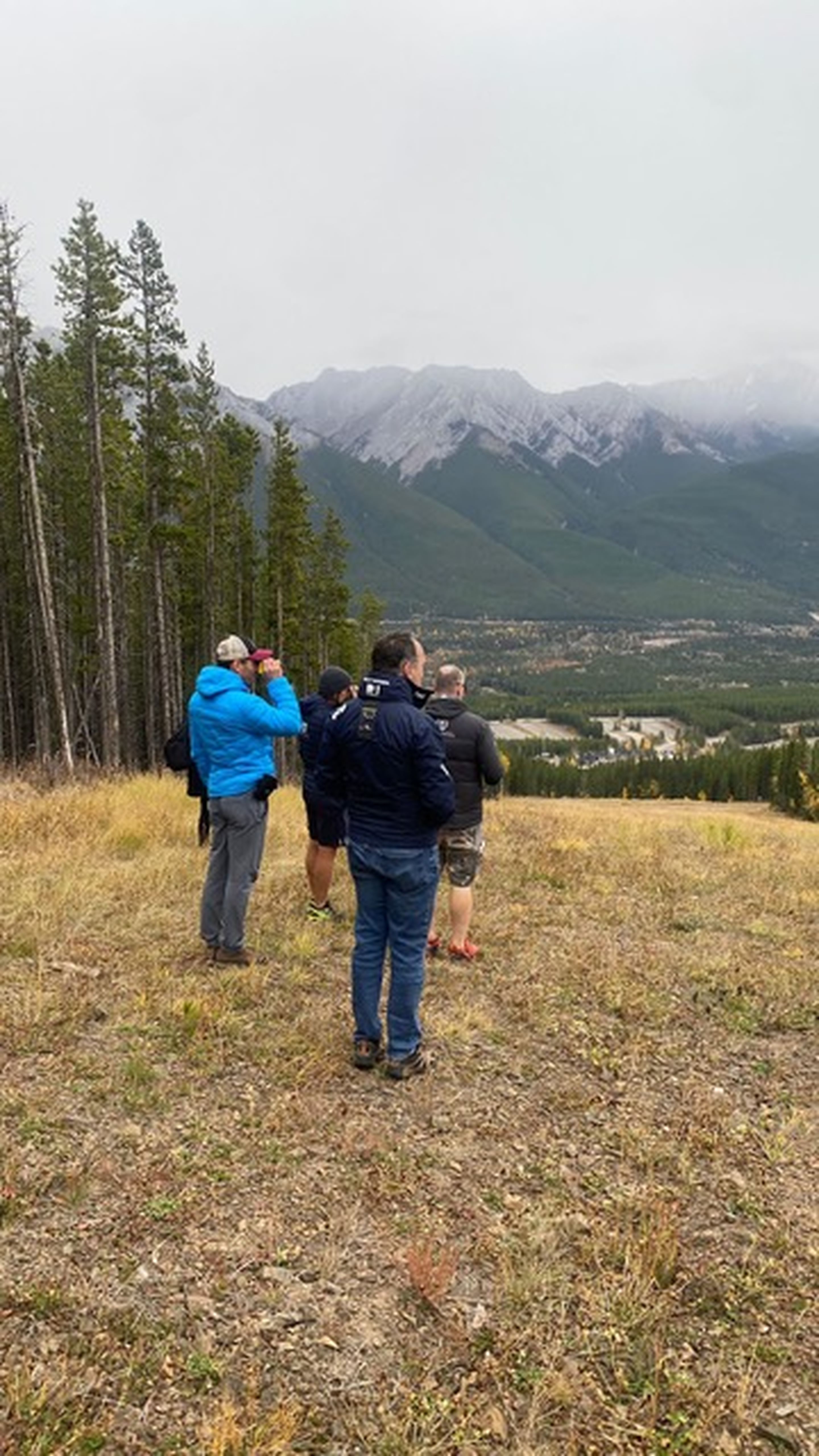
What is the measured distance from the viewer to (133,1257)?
3709 mm

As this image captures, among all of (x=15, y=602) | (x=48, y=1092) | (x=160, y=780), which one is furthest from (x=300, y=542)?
(x=48, y=1092)

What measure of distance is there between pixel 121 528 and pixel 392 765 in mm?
29841

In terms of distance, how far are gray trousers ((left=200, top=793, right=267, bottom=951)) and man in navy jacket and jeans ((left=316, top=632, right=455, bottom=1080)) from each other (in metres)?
1.35

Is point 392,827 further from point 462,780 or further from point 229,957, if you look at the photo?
point 229,957

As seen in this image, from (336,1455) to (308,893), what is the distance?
6823 millimetres

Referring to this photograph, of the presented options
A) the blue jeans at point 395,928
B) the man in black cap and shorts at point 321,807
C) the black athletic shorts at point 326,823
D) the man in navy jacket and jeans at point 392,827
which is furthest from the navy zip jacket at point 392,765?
the black athletic shorts at point 326,823

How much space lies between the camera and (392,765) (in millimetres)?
5402

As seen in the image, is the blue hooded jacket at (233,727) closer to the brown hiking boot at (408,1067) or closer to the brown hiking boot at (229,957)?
the brown hiking boot at (229,957)

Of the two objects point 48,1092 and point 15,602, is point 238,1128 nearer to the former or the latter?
point 48,1092

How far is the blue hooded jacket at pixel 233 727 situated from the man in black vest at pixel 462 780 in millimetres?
1460

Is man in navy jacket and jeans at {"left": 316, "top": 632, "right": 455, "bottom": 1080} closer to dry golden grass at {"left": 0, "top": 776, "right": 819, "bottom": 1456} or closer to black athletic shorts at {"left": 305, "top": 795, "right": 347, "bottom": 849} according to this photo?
dry golden grass at {"left": 0, "top": 776, "right": 819, "bottom": 1456}

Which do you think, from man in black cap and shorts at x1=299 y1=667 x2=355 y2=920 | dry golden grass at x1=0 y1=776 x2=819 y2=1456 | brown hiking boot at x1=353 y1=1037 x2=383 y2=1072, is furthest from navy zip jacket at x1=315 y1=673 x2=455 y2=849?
man in black cap and shorts at x1=299 y1=667 x2=355 y2=920

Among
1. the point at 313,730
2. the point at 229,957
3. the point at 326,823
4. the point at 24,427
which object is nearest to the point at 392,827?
the point at 229,957

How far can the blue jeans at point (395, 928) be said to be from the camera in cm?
545
